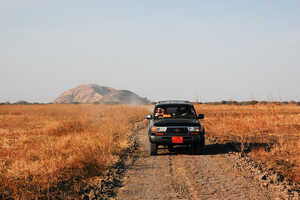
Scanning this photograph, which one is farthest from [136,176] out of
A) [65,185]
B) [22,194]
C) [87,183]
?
[22,194]

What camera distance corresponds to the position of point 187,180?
7504 millimetres

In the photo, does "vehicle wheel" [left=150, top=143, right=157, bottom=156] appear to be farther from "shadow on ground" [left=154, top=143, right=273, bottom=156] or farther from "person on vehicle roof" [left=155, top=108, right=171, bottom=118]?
"person on vehicle roof" [left=155, top=108, right=171, bottom=118]

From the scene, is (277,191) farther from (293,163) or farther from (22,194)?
(22,194)

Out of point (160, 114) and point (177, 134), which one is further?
point (160, 114)

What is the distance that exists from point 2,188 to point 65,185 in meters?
1.33

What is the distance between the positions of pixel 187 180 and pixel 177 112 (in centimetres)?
529

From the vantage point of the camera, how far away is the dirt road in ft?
20.8

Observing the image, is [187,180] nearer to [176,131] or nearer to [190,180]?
[190,180]

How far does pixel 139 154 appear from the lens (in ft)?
37.9

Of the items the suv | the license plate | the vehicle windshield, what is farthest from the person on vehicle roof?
the license plate

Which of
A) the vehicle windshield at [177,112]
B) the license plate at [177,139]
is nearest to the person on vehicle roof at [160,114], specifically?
the vehicle windshield at [177,112]

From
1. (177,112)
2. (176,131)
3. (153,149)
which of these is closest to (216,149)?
(177,112)

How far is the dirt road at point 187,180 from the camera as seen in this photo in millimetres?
6352

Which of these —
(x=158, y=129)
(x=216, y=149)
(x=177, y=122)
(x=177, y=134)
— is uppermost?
(x=177, y=122)
